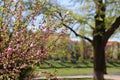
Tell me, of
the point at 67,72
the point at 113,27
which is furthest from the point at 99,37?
the point at 67,72

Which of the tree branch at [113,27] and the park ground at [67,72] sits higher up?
the tree branch at [113,27]

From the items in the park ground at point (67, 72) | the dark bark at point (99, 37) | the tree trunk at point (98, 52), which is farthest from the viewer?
the tree trunk at point (98, 52)

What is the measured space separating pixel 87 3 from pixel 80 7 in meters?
0.72

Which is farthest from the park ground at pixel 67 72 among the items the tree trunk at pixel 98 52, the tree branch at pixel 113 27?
the tree branch at pixel 113 27

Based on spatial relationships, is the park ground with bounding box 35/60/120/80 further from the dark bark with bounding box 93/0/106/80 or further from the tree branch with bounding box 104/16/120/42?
the tree branch with bounding box 104/16/120/42

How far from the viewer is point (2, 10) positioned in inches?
221

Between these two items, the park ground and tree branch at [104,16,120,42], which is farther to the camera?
tree branch at [104,16,120,42]

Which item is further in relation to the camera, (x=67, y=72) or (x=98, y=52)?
(x=67, y=72)

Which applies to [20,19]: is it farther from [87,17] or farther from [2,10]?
[87,17]

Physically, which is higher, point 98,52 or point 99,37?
point 99,37

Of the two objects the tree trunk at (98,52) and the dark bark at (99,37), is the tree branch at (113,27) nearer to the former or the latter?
the dark bark at (99,37)

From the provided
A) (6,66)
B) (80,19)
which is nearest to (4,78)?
(6,66)

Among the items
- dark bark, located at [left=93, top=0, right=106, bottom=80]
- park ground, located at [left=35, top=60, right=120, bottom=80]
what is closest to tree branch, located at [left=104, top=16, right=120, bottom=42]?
dark bark, located at [left=93, top=0, right=106, bottom=80]

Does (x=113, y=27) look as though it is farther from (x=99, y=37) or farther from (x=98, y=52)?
(x=98, y=52)
